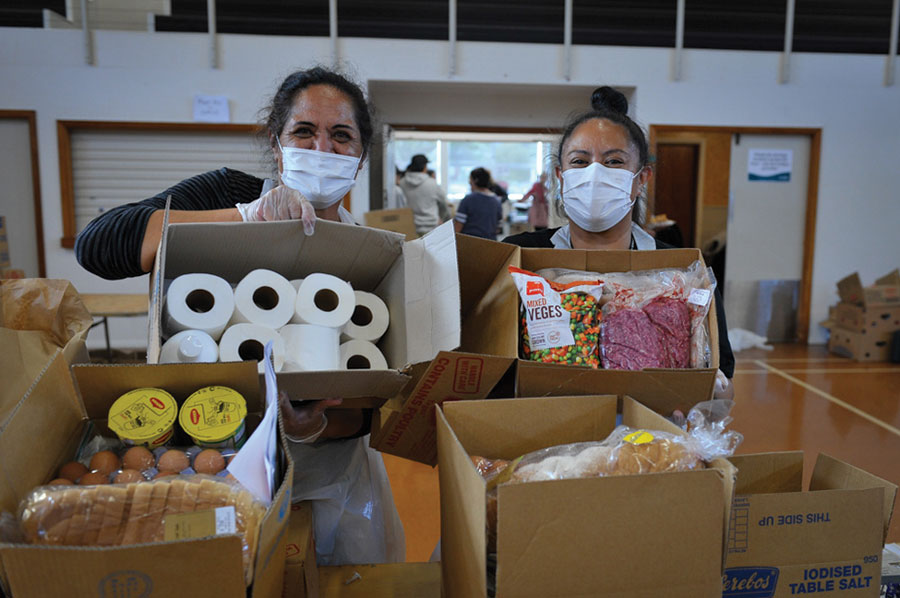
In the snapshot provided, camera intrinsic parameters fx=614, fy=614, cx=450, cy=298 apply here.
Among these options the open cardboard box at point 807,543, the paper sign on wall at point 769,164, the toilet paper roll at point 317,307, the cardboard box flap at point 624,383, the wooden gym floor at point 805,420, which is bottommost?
the wooden gym floor at point 805,420

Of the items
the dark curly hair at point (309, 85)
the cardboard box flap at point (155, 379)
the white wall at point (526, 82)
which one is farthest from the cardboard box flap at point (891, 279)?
the cardboard box flap at point (155, 379)

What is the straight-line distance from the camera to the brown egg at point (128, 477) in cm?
73

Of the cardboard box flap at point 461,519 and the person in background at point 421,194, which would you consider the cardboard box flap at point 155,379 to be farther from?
the person in background at point 421,194

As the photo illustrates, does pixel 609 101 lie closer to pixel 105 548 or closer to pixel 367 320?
pixel 367 320

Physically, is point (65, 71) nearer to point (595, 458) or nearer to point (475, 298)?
point (475, 298)

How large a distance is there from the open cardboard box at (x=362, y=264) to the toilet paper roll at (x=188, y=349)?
0.03 metres

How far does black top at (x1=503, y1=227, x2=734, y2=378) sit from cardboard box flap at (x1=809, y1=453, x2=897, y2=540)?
0.28m

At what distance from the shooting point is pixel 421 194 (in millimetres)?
6527

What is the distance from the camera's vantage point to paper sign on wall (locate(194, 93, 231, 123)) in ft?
17.2

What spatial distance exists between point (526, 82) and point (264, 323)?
4988mm

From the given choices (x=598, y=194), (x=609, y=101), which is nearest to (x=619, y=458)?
(x=598, y=194)

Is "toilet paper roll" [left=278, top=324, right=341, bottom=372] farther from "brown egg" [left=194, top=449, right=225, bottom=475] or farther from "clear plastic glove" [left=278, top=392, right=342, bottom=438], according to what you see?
"brown egg" [left=194, top=449, right=225, bottom=475]

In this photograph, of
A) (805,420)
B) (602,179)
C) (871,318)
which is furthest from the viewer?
(871,318)

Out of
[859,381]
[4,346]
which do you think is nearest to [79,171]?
[4,346]
